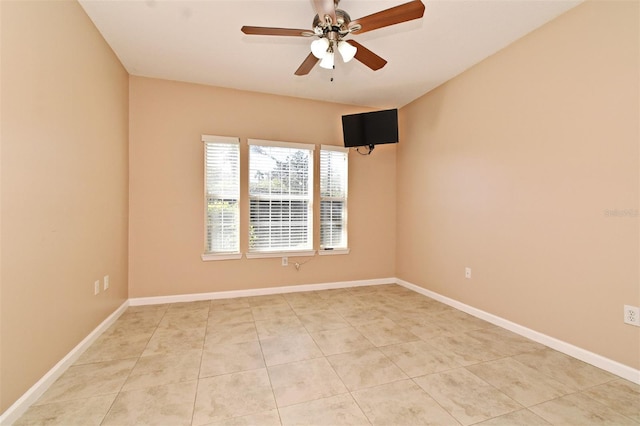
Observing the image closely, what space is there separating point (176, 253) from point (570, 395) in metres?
3.95

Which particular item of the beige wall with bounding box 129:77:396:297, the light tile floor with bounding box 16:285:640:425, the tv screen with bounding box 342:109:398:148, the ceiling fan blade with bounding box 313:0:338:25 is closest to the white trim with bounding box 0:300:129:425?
the light tile floor with bounding box 16:285:640:425

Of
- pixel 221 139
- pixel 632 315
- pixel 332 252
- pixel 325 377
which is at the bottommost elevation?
pixel 325 377

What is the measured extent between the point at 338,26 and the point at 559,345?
3.14 meters

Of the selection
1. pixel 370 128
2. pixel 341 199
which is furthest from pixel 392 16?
pixel 341 199

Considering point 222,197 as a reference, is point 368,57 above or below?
above

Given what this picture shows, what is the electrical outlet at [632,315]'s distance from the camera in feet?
6.42

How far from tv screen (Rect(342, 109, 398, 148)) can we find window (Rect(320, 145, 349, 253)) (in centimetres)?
31

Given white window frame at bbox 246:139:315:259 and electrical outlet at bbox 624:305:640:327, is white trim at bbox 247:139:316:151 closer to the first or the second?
white window frame at bbox 246:139:315:259

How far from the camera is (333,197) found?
431cm

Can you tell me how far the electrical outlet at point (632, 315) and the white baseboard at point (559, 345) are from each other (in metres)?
0.32

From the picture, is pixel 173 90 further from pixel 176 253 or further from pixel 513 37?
pixel 513 37

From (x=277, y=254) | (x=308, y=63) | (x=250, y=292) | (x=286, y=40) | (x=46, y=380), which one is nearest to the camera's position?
(x=46, y=380)

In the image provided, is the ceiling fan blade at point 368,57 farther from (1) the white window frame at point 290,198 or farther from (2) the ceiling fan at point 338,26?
(1) the white window frame at point 290,198

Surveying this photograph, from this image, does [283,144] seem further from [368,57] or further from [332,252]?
[368,57]
